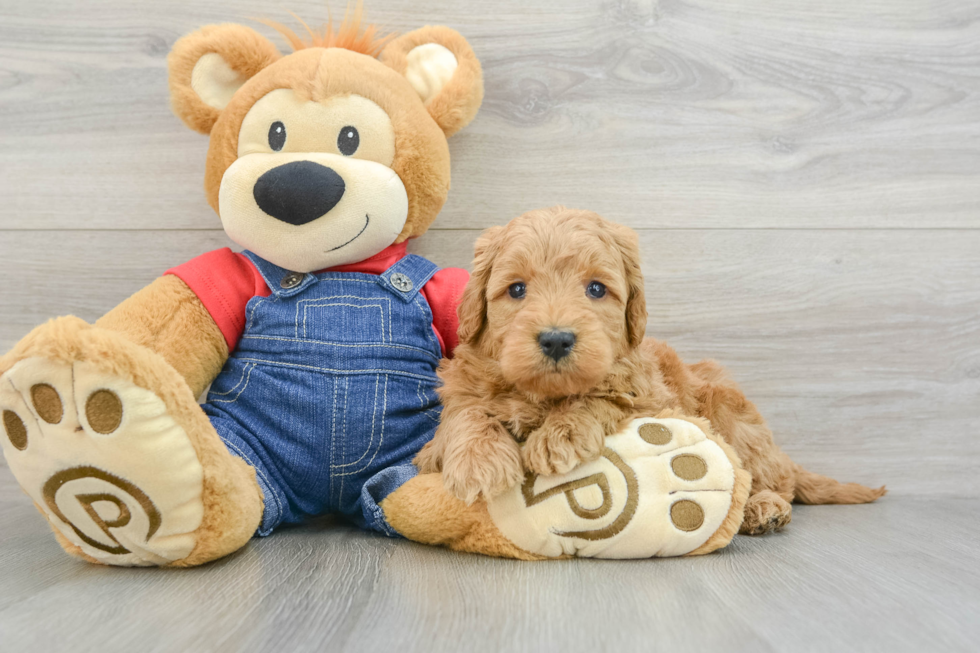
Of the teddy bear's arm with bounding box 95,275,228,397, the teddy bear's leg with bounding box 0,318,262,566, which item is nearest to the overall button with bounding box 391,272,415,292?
the teddy bear's arm with bounding box 95,275,228,397

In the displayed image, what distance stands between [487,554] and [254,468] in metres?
0.43

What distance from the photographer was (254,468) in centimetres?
116

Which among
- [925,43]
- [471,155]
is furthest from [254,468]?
[925,43]

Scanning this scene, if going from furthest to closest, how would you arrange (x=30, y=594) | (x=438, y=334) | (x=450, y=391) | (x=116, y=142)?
(x=116, y=142), (x=438, y=334), (x=450, y=391), (x=30, y=594)

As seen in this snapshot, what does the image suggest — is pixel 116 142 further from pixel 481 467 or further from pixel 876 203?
pixel 876 203

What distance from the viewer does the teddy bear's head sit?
125 cm

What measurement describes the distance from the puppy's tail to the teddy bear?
0.46 meters

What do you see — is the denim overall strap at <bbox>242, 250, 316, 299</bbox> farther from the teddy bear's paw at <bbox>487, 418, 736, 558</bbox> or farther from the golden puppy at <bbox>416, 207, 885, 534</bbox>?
the teddy bear's paw at <bbox>487, 418, 736, 558</bbox>

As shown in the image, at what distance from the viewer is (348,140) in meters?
1.29

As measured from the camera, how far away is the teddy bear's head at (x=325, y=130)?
1.25 meters

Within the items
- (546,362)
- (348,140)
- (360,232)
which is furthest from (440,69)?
(546,362)

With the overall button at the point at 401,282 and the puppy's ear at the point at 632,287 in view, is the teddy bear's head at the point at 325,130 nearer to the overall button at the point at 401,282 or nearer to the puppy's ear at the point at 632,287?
the overall button at the point at 401,282

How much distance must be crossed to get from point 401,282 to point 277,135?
0.37 metres

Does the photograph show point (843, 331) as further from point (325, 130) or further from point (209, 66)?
point (209, 66)
